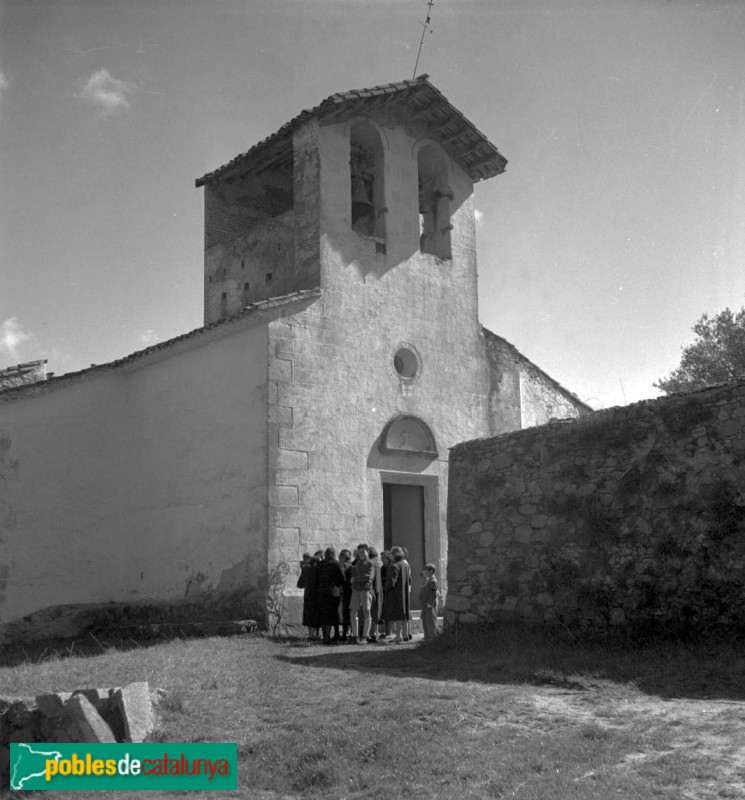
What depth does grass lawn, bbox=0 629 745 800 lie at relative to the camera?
18.5 feet

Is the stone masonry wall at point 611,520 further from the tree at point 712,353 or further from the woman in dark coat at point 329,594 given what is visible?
the tree at point 712,353

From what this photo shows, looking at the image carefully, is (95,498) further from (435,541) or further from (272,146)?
(272,146)

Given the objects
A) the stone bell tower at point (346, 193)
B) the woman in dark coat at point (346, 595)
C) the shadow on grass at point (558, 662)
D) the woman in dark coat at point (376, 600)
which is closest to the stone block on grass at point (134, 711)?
the shadow on grass at point (558, 662)

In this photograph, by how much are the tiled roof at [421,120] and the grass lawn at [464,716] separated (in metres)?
10.2

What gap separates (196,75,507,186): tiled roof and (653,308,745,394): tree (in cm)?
1284

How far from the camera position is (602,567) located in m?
9.68

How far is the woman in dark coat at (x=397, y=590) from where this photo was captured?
12.6 metres

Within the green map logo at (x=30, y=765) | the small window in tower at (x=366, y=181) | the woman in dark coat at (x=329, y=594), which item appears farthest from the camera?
the small window in tower at (x=366, y=181)

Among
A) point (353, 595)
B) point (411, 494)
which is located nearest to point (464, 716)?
point (353, 595)

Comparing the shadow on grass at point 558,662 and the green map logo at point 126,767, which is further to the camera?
the shadow on grass at point 558,662

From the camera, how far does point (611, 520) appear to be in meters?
9.72

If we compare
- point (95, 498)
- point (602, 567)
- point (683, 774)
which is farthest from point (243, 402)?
point (683, 774)

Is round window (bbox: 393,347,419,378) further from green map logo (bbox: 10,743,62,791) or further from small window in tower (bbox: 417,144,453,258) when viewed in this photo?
green map logo (bbox: 10,743,62,791)

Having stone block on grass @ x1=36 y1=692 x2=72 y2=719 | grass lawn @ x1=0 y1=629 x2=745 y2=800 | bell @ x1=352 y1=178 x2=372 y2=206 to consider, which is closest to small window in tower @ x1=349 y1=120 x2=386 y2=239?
bell @ x1=352 y1=178 x2=372 y2=206
